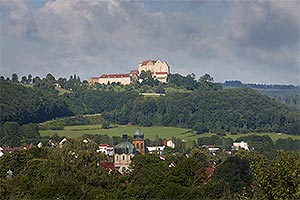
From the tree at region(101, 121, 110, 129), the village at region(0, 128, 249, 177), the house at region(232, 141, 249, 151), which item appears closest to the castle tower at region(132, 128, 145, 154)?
the village at region(0, 128, 249, 177)

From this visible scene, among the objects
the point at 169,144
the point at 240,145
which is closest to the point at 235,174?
the point at 169,144

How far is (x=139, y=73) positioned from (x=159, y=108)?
48.0 metres

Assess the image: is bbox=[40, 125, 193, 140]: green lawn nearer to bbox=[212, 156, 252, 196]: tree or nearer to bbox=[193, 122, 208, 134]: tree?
bbox=[193, 122, 208, 134]: tree

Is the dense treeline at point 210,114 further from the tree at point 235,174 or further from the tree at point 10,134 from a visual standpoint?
the tree at point 235,174

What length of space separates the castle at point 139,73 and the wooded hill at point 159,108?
54.2 ft

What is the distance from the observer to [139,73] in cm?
16600

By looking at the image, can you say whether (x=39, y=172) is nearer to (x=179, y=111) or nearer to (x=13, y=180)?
(x=13, y=180)

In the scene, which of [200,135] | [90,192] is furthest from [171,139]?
[90,192]

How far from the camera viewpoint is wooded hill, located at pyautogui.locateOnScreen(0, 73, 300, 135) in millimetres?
108750

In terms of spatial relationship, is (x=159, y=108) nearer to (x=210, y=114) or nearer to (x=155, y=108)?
(x=155, y=108)

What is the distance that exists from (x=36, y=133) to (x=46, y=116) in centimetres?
2256

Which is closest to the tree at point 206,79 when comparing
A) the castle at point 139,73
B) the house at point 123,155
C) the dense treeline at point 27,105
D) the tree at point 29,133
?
the castle at point 139,73

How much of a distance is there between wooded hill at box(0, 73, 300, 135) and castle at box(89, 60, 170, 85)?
16515mm

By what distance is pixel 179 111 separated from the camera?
117562mm
